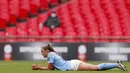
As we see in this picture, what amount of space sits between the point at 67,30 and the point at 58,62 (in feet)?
39.1

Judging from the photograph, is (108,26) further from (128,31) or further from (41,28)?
(41,28)

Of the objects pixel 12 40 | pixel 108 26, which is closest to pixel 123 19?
pixel 108 26

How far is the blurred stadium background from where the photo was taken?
79.7 feet

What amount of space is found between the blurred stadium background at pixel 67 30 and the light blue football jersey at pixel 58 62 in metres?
6.39

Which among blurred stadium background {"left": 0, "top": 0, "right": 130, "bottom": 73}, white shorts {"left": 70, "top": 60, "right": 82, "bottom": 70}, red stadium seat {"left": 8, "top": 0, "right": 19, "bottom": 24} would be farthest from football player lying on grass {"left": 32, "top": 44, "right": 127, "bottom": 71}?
red stadium seat {"left": 8, "top": 0, "right": 19, "bottom": 24}

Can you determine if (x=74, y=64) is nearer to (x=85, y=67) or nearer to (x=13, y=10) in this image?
(x=85, y=67)

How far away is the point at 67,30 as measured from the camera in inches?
1059

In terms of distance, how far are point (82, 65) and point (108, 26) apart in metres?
12.7

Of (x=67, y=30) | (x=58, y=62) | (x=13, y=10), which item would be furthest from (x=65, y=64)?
(x=13, y=10)

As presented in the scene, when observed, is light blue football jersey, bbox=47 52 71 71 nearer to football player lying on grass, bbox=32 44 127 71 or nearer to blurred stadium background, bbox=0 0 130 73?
football player lying on grass, bbox=32 44 127 71

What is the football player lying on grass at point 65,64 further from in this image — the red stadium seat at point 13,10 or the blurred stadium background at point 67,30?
the red stadium seat at point 13,10

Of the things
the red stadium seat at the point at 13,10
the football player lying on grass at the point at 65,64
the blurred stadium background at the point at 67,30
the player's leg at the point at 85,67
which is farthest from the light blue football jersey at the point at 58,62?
the red stadium seat at the point at 13,10

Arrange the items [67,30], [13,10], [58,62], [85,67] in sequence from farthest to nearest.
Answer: [13,10] → [67,30] → [85,67] → [58,62]

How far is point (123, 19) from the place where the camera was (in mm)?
28266
